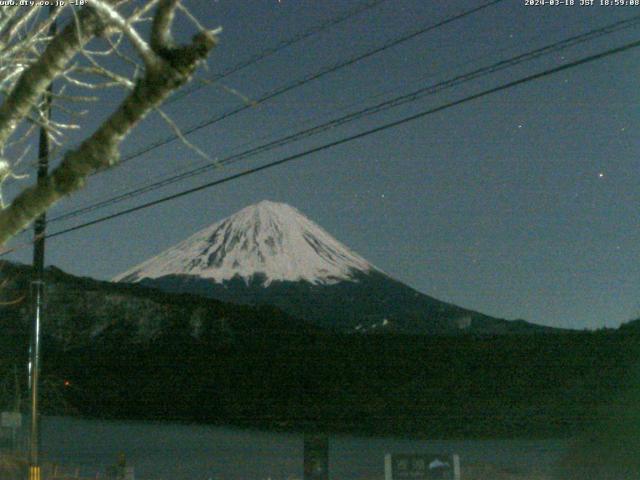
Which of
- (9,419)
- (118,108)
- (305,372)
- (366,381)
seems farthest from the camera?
(305,372)

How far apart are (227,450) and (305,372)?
25.9 meters

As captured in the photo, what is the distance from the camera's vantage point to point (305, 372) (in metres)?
63.0

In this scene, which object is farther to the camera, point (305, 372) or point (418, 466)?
point (305, 372)

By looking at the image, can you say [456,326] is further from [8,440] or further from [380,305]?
[8,440]

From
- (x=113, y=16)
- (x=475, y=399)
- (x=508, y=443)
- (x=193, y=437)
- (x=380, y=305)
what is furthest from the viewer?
(x=380, y=305)

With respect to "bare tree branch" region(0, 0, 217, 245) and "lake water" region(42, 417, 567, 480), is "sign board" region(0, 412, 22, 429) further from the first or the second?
"bare tree branch" region(0, 0, 217, 245)

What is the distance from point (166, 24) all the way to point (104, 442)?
40151mm

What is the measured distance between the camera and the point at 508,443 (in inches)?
1574

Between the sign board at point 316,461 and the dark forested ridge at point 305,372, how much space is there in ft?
75.9

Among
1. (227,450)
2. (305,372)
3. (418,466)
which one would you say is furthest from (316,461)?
(305,372)

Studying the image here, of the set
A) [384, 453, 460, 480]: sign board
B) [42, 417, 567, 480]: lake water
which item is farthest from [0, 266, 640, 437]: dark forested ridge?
[384, 453, 460, 480]: sign board

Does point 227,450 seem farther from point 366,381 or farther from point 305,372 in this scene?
point 305,372

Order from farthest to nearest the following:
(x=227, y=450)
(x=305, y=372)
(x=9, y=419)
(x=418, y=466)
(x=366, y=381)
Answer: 1. (x=305, y=372)
2. (x=366, y=381)
3. (x=227, y=450)
4. (x=9, y=419)
5. (x=418, y=466)

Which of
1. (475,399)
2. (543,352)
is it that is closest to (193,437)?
(475,399)
